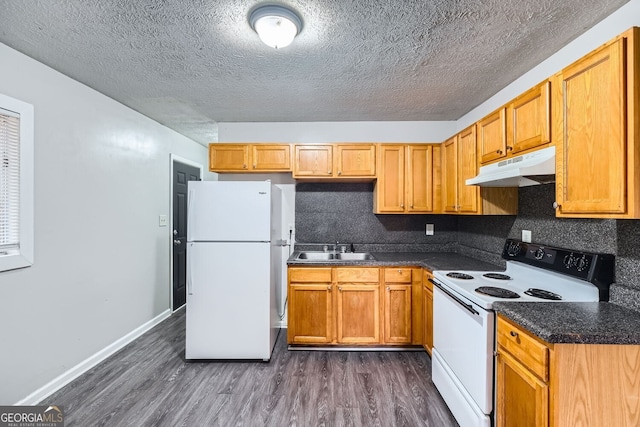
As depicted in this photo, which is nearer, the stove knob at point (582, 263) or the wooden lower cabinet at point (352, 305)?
the stove knob at point (582, 263)

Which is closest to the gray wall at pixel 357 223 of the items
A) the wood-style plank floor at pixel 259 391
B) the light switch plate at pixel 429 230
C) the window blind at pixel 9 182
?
the light switch plate at pixel 429 230

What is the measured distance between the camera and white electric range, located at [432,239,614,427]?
1.54 metres

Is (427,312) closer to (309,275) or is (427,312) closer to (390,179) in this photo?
(309,275)

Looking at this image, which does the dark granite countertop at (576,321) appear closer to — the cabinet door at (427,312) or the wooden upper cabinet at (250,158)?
the cabinet door at (427,312)

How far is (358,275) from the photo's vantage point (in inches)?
108

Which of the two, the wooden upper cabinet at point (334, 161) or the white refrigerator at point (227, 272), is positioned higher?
the wooden upper cabinet at point (334, 161)

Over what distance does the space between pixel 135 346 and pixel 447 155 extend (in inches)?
145

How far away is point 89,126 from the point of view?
2.48 meters

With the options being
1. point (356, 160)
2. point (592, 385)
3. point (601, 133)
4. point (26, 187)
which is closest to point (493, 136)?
point (601, 133)

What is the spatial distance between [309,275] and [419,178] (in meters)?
1.55

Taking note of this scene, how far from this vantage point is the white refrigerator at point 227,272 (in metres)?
2.57

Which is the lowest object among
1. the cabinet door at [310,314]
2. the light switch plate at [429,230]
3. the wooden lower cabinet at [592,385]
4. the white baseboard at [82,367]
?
the white baseboard at [82,367]

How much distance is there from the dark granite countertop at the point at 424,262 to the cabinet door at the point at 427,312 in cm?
15

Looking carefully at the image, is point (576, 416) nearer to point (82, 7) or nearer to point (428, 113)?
point (428, 113)
